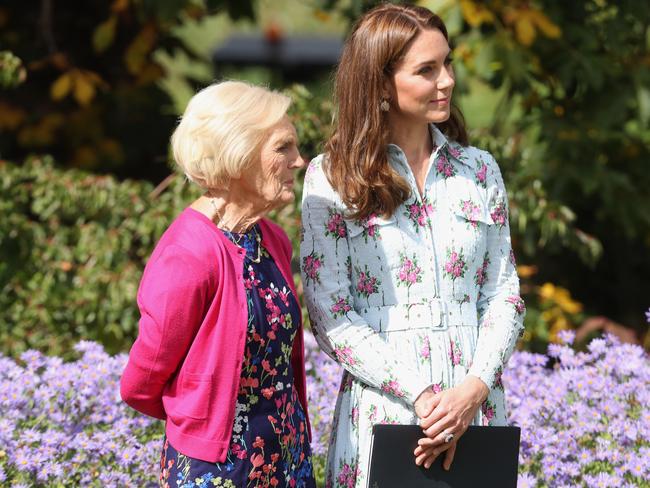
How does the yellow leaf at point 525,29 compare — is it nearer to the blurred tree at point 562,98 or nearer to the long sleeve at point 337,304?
the blurred tree at point 562,98

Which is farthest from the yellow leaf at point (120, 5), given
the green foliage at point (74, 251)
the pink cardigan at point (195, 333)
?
the pink cardigan at point (195, 333)

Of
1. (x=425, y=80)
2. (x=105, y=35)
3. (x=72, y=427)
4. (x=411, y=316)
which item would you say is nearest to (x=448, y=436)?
(x=411, y=316)

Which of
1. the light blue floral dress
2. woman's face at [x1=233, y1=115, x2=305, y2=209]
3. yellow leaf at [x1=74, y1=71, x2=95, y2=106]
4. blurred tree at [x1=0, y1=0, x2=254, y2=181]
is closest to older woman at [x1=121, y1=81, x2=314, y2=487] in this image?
woman's face at [x1=233, y1=115, x2=305, y2=209]

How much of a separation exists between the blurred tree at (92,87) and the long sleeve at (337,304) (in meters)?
2.97

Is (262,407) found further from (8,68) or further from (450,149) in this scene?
(8,68)

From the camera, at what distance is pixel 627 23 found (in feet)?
14.4

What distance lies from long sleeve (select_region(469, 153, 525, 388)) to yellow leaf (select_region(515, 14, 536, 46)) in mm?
1854

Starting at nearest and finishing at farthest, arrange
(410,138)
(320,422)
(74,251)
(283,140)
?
(283,140) → (410,138) → (320,422) → (74,251)

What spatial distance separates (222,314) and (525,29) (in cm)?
250

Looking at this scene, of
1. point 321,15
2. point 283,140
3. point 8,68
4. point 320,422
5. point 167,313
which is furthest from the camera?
point 321,15

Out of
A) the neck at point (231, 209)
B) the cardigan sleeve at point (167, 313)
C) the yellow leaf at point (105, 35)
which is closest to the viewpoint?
the cardigan sleeve at point (167, 313)

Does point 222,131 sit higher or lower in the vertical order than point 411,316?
higher

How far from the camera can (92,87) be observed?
16.2 ft

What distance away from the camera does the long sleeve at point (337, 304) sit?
6.74 feet
